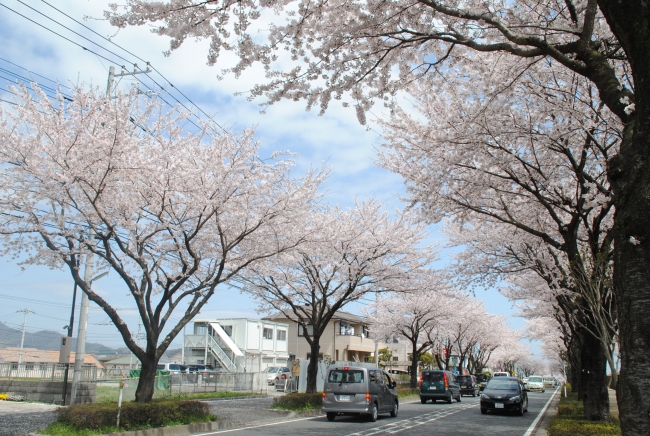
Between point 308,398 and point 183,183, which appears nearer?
point 183,183

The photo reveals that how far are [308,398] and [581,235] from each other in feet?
36.5

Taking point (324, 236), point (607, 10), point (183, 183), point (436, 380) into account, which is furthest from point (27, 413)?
point (436, 380)

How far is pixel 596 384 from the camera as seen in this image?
13008 millimetres

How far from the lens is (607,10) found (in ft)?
14.9

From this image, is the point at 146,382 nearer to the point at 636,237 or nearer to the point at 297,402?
the point at 297,402

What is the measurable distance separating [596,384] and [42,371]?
21.9 meters

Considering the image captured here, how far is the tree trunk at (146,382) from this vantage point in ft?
38.2

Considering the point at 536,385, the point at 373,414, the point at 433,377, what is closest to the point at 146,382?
the point at 373,414

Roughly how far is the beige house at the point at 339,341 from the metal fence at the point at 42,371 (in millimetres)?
28298

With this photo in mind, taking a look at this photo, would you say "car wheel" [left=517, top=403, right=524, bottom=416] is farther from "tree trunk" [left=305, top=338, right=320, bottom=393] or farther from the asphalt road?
"tree trunk" [left=305, top=338, right=320, bottom=393]

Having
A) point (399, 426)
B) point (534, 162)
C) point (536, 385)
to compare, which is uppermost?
point (534, 162)

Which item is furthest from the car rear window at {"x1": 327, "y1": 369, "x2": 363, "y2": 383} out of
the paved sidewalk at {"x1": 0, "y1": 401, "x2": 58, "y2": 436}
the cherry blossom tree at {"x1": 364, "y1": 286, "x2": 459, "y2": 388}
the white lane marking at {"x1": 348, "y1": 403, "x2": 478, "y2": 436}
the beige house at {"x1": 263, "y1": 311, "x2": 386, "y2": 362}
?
the beige house at {"x1": 263, "y1": 311, "x2": 386, "y2": 362}

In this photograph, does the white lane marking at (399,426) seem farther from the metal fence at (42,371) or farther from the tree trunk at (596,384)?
the metal fence at (42,371)

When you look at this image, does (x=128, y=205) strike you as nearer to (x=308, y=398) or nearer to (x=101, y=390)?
(x=308, y=398)
